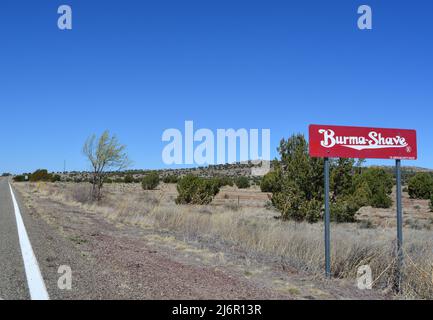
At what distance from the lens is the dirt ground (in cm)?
695

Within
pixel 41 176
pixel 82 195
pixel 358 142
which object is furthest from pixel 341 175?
pixel 41 176

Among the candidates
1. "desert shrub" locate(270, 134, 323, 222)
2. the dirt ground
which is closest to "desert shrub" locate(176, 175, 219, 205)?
"desert shrub" locate(270, 134, 323, 222)

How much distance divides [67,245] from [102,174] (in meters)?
23.4

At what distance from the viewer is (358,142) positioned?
9.11 m

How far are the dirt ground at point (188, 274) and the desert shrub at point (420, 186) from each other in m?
43.8

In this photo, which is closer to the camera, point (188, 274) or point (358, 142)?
point (188, 274)

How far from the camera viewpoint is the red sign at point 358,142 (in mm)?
8922

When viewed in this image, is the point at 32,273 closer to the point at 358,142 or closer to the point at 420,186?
the point at 358,142

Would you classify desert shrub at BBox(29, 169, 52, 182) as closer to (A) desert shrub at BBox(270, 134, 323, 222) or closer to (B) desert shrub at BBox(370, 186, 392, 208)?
(B) desert shrub at BBox(370, 186, 392, 208)

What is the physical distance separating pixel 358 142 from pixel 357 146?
86mm

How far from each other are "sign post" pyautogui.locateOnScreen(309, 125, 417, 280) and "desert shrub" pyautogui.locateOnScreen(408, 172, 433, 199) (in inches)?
1744
